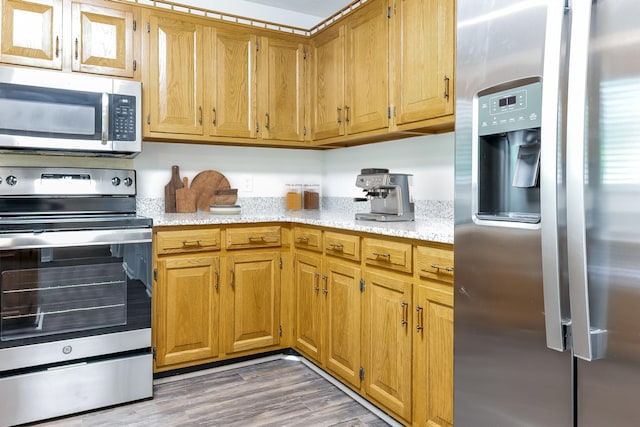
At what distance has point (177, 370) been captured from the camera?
261 centimetres

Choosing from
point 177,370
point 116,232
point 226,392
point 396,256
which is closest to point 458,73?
point 396,256

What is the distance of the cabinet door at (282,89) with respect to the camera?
10.2 feet

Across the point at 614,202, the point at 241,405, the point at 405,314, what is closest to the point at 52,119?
the point at 241,405

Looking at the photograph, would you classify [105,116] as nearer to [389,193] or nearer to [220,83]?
[220,83]

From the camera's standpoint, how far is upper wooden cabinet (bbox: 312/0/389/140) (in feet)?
8.31

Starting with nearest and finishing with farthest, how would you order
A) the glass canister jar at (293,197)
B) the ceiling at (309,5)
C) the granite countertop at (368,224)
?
the granite countertop at (368,224)
the ceiling at (309,5)
the glass canister jar at (293,197)

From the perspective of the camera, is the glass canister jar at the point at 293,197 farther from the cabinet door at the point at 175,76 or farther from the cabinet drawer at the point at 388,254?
the cabinet drawer at the point at 388,254

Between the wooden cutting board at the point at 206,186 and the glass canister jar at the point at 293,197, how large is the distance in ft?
1.77

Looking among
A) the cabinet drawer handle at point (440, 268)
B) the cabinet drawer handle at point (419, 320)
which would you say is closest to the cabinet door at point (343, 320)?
the cabinet drawer handle at point (419, 320)

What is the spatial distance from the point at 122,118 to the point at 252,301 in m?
1.31

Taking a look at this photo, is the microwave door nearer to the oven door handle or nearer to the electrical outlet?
the oven door handle

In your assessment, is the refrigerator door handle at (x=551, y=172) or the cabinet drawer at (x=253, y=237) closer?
the refrigerator door handle at (x=551, y=172)

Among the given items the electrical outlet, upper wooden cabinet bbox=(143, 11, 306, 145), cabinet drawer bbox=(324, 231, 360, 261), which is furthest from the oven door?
the electrical outlet

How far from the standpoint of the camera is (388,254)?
2.01 meters
